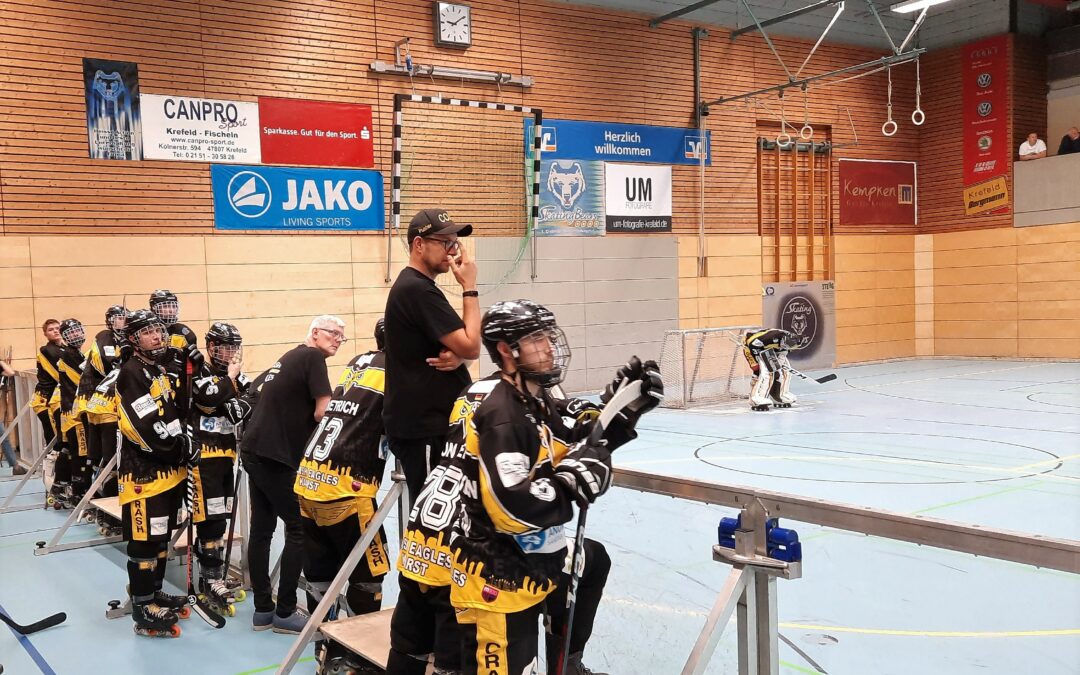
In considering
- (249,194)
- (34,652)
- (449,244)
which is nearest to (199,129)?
(249,194)

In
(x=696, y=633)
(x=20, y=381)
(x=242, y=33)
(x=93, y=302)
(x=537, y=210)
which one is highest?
(x=242, y=33)

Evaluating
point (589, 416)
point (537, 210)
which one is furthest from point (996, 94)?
point (589, 416)

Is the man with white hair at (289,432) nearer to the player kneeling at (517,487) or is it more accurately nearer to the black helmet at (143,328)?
the black helmet at (143,328)

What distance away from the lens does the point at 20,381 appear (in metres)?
10.7

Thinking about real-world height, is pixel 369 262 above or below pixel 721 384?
above

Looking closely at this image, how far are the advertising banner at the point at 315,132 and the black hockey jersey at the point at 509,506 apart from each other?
10.9 m

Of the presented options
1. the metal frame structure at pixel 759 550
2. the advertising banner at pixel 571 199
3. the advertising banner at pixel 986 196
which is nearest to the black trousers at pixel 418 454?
the metal frame structure at pixel 759 550

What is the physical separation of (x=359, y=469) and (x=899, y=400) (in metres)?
11.2

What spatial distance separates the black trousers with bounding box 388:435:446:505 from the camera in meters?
3.42

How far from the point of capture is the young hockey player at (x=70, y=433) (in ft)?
27.0

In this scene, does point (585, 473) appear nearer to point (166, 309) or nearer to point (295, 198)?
point (166, 309)

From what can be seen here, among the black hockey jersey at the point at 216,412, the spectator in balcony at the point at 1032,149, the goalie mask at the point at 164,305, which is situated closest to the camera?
the black hockey jersey at the point at 216,412

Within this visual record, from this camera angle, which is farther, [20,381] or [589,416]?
[20,381]

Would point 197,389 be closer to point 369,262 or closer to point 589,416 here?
point 589,416
